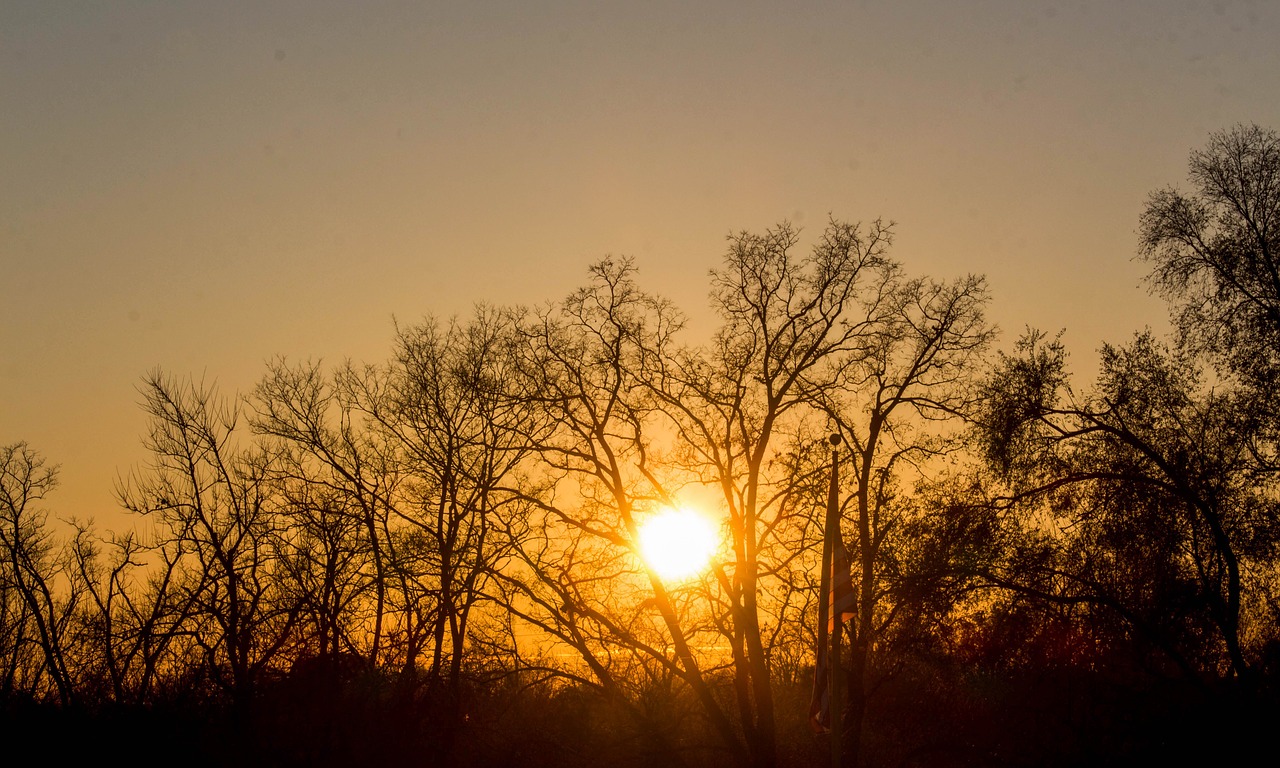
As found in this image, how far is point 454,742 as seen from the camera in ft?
111

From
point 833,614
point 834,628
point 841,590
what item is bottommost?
point 834,628

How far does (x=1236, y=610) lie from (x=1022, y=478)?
15.5 ft

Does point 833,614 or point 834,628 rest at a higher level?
point 833,614

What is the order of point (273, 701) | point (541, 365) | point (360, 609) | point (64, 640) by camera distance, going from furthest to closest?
point (64, 640) < point (273, 701) < point (360, 609) < point (541, 365)

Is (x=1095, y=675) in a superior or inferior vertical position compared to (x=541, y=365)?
inferior

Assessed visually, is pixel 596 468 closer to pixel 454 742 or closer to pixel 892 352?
pixel 892 352

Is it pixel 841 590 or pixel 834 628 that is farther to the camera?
pixel 834 628

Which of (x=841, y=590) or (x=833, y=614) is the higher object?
(x=841, y=590)

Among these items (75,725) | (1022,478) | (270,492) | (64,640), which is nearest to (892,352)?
(1022,478)

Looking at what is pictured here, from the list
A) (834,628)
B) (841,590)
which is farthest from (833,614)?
(841,590)

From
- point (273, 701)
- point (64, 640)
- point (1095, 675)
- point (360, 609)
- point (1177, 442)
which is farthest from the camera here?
point (64, 640)

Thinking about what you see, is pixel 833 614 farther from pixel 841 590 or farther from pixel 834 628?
pixel 841 590

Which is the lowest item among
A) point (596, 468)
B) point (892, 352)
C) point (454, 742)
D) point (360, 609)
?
point (454, 742)

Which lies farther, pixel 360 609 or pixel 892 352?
pixel 360 609
